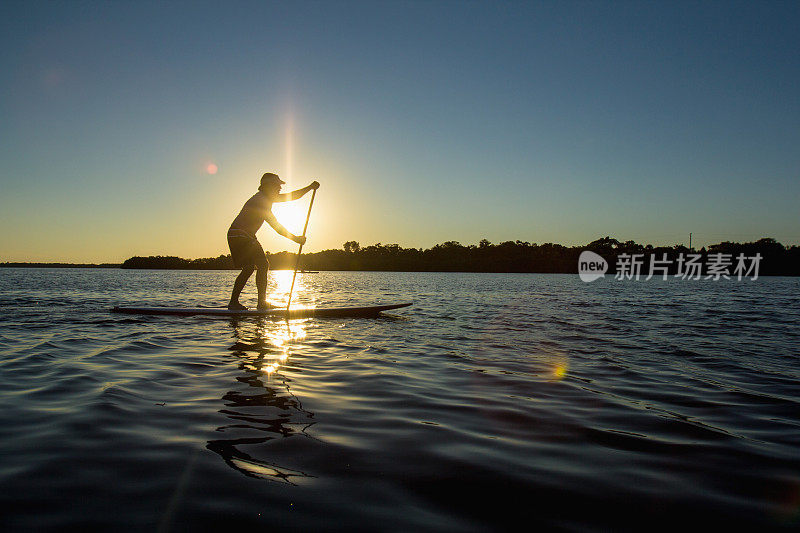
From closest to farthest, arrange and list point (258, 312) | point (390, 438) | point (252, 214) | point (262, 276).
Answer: point (390, 438) → point (258, 312) → point (252, 214) → point (262, 276)

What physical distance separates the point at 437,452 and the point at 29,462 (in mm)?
2438

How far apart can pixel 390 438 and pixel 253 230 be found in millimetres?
9456

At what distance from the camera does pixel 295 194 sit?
41.0 feet

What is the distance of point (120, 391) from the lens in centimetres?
477

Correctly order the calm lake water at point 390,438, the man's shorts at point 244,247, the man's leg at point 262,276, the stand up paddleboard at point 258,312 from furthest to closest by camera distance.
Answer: the man's leg at point 262,276 → the stand up paddleboard at point 258,312 → the man's shorts at point 244,247 → the calm lake water at point 390,438

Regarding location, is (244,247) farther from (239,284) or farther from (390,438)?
(390,438)

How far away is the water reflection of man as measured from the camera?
39.1 ft

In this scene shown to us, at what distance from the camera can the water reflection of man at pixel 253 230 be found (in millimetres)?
11914

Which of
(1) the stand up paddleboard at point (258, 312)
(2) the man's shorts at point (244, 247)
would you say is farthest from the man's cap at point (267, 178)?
(1) the stand up paddleboard at point (258, 312)

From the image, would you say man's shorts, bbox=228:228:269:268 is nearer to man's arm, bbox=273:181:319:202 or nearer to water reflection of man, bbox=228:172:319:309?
water reflection of man, bbox=228:172:319:309

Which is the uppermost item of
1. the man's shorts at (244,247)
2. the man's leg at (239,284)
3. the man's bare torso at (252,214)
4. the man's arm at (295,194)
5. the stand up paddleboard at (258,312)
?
the man's arm at (295,194)

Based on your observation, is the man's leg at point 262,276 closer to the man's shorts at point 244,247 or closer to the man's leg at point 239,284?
the man's shorts at point 244,247

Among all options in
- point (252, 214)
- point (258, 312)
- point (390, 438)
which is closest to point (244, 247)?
point (252, 214)

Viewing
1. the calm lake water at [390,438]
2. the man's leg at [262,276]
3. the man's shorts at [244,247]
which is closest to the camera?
the calm lake water at [390,438]
